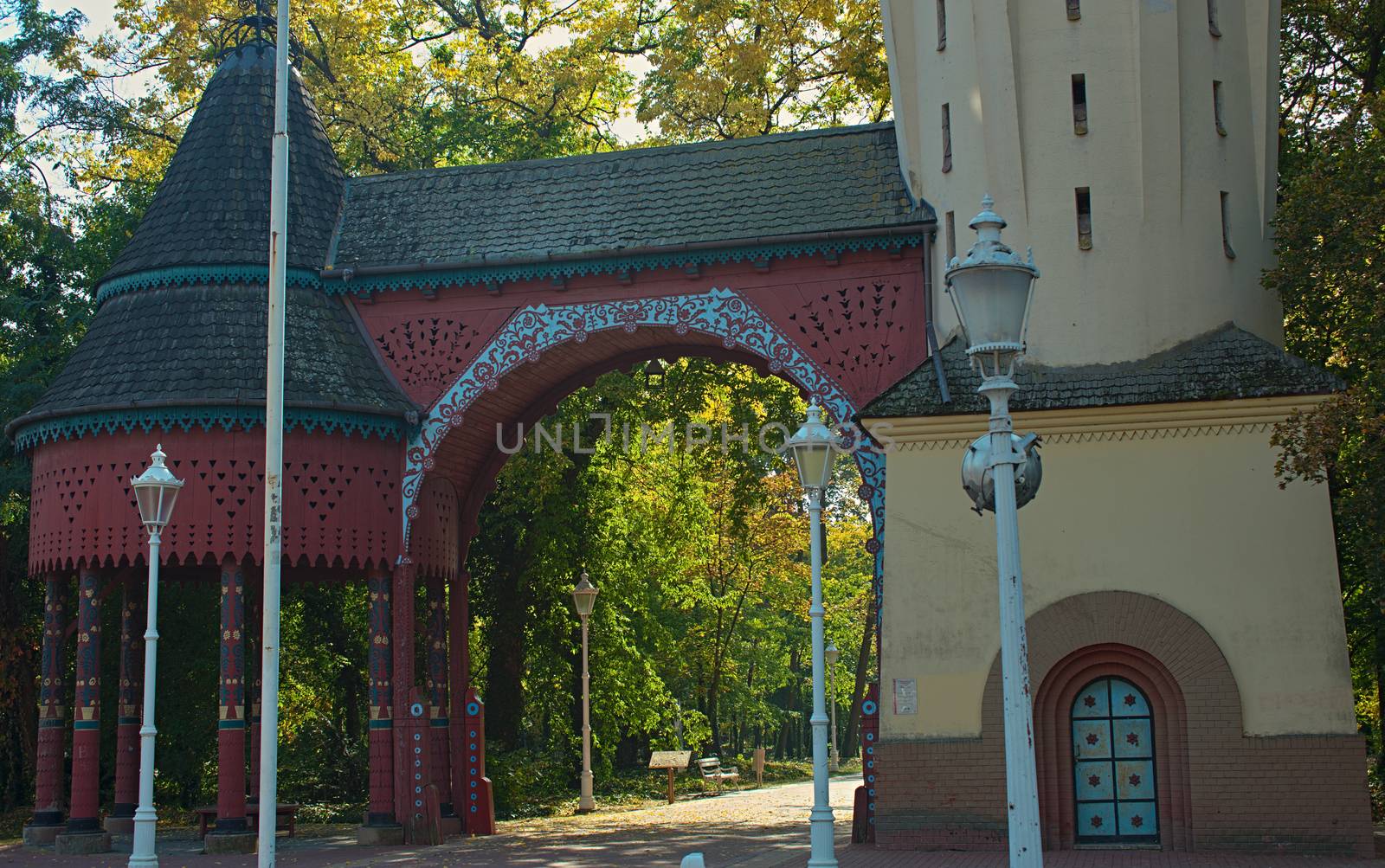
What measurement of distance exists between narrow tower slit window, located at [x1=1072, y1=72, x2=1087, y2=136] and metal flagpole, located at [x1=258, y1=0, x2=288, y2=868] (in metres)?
9.50

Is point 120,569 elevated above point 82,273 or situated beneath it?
situated beneath

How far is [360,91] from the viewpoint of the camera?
30953 mm

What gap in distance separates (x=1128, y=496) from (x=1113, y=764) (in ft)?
10.1

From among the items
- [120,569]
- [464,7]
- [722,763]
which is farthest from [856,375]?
[722,763]

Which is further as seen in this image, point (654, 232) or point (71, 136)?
point (71, 136)

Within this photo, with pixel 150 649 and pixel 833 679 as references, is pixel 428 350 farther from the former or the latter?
pixel 833 679

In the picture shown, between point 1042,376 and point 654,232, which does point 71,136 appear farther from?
point 1042,376

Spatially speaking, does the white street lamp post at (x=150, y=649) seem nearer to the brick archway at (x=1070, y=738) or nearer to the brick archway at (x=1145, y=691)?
the brick archway at (x=1145, y=691)

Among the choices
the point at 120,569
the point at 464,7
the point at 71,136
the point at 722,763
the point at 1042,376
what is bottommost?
the point at 722,763

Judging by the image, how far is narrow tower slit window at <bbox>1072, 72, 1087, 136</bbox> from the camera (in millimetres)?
19250

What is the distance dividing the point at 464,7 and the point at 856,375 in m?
17.9

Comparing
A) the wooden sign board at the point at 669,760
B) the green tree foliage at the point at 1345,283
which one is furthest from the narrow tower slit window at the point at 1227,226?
the wooden sign board at the point at 669,760

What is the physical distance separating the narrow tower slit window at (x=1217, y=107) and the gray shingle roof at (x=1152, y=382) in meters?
2.54

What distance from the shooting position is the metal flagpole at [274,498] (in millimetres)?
13758
